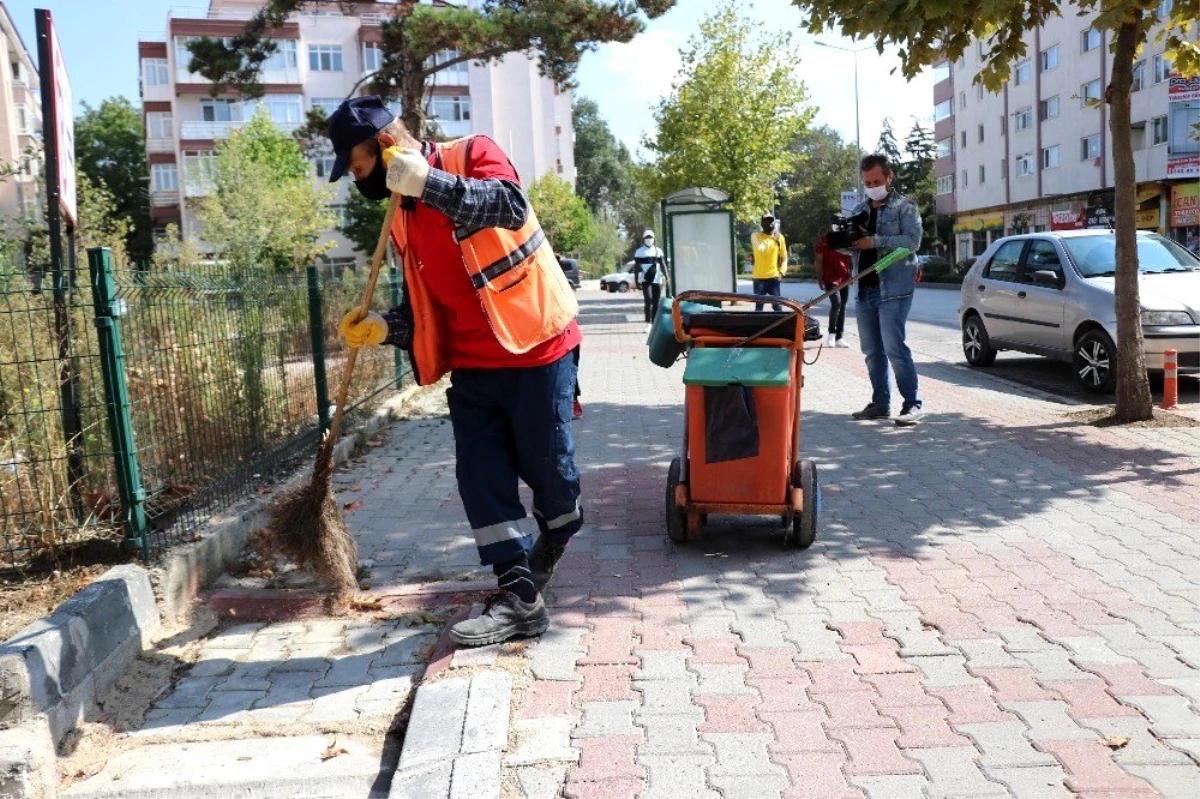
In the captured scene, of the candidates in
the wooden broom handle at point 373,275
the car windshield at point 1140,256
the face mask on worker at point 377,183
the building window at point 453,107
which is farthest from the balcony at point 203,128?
the face mask on worker at point 377,183

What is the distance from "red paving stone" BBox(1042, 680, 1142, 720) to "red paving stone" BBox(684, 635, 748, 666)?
3.40ft

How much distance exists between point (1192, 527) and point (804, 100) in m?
28.0

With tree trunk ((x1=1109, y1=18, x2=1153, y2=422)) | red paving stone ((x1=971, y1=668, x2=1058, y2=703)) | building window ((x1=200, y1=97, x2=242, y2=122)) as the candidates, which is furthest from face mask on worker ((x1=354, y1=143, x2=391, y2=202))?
building window ((x1=200, y1=97, x2=242, y2=122))

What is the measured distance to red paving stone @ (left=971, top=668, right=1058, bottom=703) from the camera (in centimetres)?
338

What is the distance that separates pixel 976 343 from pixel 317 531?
34.1ft

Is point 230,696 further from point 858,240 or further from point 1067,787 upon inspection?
point 858,240

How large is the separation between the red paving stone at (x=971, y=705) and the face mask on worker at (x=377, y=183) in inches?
100

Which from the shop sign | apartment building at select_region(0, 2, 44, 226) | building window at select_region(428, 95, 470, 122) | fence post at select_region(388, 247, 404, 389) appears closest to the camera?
fence post at select_region(388, 247, 404, 389)

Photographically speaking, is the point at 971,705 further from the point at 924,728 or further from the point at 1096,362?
the point at 1096,362

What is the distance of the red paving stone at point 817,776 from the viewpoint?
2867 mm

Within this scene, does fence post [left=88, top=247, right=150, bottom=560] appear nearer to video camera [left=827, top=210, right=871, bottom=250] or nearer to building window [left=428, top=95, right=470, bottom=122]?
video camera [left=827, top=210, right=871, bottom=250]

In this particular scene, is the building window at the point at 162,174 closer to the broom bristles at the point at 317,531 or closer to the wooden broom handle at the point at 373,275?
the broom bristles at the point at 317,531

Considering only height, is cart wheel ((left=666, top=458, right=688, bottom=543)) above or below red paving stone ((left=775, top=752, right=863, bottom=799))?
above

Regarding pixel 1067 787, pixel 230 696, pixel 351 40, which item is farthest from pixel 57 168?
pixel 351 40
